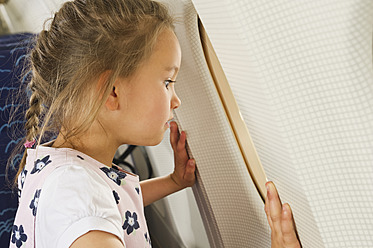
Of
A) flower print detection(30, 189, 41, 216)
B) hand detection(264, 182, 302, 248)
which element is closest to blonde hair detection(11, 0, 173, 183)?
flower print detection(30, 189, 41, 216)

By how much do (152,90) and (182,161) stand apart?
0.28m

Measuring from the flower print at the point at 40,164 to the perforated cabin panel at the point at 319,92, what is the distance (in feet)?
1.52

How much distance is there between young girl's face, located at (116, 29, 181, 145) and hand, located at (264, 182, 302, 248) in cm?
27

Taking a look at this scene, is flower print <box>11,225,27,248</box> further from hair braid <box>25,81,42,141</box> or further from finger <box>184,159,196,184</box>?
finger <box>184,159,196,184</box>

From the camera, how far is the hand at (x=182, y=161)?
3.70 ft

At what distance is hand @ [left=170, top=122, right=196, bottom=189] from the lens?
1.13m

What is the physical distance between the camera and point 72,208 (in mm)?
752

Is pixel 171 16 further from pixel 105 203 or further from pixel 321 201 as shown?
pixel 321 201

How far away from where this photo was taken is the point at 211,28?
66cm

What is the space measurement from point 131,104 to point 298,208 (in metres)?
0.39

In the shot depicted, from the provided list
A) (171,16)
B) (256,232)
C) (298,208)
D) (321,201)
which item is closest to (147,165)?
(256,232)

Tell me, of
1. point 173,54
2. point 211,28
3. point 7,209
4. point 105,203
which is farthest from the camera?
point 7,209

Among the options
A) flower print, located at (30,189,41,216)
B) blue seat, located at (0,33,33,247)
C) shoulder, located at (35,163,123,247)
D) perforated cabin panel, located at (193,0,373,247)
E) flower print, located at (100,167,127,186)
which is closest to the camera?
perforated cabin panel, located at (193,0,373,247)

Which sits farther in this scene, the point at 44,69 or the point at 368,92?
the point at 44,69
